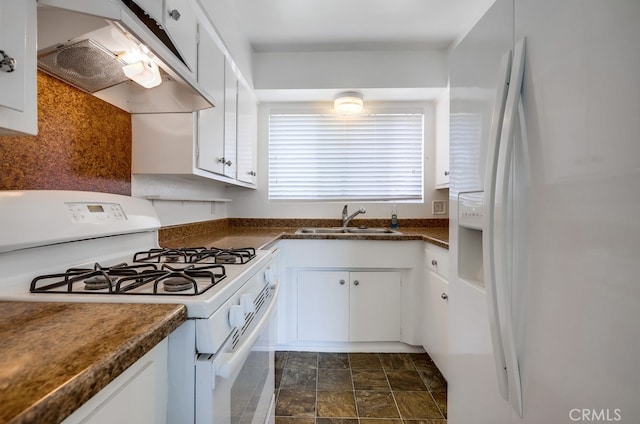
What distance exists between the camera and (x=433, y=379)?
1.86 metres

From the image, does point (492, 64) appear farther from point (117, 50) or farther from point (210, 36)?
point (210, 36)

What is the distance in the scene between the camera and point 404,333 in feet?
6.94

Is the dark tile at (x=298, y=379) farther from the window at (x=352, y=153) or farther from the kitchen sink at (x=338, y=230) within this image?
the window at (x=352, y=153)

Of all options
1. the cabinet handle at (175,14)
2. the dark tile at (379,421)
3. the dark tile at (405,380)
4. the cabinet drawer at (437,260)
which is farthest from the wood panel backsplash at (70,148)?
the dark tile at (405,380)

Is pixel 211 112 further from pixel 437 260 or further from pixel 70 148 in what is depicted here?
pixel 437 260

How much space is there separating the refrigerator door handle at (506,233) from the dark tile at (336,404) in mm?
1034

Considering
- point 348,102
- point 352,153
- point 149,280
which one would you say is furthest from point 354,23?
point 149,280

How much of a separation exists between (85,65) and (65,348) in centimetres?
90

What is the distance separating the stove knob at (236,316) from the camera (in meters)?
0.72

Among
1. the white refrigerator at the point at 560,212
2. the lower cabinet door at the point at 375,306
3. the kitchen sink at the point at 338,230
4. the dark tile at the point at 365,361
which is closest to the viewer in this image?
the white refrigerator at the point at 560,212

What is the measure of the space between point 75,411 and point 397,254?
1932mm

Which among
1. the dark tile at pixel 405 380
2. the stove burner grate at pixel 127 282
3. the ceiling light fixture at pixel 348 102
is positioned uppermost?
the ceiling light fixture at pixel 348 102

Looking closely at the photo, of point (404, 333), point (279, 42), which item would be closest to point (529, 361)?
point (404, 333)

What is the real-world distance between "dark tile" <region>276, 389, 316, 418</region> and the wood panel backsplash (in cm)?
133
